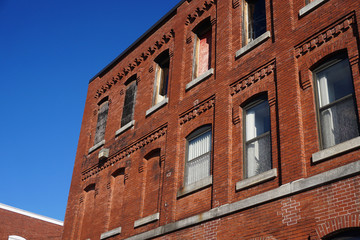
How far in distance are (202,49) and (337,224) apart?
8.84 m

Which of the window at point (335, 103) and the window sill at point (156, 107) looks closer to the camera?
the window at point (335, 103)

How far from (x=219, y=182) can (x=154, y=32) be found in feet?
28.9

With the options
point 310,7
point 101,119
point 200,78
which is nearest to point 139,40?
point 101,119

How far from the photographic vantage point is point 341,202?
9078 millimetres

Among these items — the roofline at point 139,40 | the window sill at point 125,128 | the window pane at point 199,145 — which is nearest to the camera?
the window pane at point 199,145

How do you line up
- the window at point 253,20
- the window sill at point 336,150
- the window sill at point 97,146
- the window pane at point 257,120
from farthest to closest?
1. the window sill at point 97,146
2. the window at point 253,20
3. the window pane at point 257,120
4. the window sill at point 336,150

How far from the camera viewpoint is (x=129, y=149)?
17.0m

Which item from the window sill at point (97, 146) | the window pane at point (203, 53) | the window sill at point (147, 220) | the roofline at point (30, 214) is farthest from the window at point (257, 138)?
the roofline at point (30, 214)

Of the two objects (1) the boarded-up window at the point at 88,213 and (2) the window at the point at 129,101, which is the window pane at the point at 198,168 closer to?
(2) the window at the point at 129,101

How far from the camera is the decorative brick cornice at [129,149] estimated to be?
1577cm

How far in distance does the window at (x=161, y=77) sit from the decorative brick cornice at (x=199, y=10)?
159cm

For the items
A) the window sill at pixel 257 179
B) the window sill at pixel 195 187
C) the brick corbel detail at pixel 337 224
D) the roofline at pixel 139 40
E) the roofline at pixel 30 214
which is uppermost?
the roofline at pixel 139 40

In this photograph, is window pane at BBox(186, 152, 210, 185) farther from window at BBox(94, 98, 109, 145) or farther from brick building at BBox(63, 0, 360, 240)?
window at BBox(94, 98, 109, 145)

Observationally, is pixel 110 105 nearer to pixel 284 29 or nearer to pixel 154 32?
pixel 154 32
